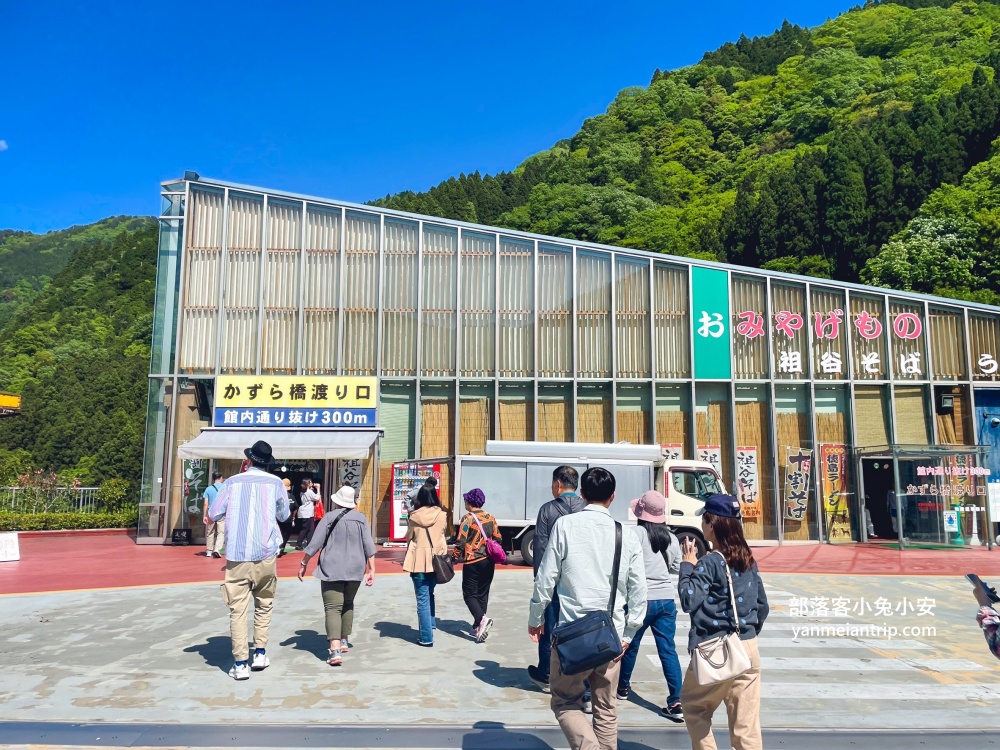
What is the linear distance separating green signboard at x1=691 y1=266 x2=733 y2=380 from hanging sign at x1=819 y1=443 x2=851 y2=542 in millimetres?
3423

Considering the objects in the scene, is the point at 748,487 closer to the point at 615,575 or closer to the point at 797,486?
the point at 797,486

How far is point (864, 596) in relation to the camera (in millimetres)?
11594

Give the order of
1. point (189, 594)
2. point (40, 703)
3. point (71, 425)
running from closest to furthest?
point (40, 703), point (189, 594), point (71, 425)

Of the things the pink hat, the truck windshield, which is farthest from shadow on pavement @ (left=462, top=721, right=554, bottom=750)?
the truck windshield

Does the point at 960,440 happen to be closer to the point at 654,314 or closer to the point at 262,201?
the point at 654,314

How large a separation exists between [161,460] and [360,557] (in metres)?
14.5

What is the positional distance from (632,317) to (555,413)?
3.37 metres

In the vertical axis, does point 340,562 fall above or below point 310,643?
above

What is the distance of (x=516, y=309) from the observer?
66.5 ft

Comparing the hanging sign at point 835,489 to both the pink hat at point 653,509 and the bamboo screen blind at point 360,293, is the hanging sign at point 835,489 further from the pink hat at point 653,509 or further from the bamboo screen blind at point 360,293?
the pink hat at point 653,509

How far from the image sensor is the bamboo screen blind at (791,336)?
2025 cm

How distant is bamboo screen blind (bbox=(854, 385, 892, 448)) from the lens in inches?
→ 795

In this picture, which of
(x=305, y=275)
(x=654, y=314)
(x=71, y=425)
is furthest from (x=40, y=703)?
(x=71, y=425)

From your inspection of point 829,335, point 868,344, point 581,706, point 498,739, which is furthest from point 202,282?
point 581,706
